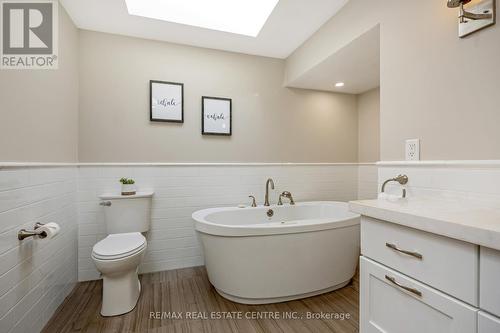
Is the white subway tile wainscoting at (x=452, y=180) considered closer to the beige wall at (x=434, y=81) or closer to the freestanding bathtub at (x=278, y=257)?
the beige wall at (x=434, y=81)

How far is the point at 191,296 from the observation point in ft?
6.42

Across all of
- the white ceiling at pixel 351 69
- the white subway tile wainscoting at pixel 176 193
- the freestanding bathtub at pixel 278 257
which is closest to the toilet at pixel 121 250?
the white subway tile wainscoting at pixel 176 193

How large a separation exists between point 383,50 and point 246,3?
1.33 meters

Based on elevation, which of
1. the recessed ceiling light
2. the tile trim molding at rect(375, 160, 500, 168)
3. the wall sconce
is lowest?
the tile trim molding at rect(375, 160, 500, 168)

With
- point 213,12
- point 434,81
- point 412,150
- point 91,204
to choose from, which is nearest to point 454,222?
point 412,150

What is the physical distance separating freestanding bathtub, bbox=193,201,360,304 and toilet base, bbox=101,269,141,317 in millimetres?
613

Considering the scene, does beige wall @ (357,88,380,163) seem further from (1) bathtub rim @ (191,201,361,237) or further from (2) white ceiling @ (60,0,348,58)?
(1) bathtub rim @ (191,201,361,237)

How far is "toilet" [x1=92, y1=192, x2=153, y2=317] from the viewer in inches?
65.0

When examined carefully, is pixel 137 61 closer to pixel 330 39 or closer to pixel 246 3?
pixel 246 3

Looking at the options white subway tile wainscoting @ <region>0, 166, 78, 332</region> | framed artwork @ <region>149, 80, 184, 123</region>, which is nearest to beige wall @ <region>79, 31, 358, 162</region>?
framed artwork @ <region>149, 80, 184, 123</region>

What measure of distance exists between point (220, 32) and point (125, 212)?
1.92 metres

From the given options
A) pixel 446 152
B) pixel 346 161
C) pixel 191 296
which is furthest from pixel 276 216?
pixel 446 152

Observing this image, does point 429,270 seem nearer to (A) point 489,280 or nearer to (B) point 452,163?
(A) point 489,280

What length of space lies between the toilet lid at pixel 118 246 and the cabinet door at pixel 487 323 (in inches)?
72.5
